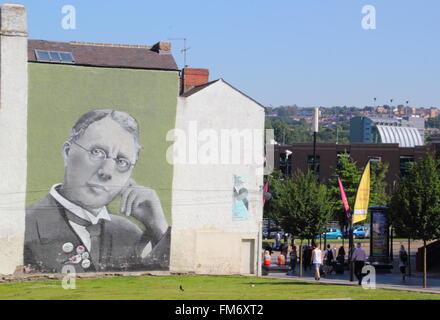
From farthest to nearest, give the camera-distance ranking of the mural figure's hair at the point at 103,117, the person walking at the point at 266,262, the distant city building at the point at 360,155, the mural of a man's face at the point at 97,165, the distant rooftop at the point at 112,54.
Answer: the distant city building at the point at 360,155 → the person walking at the point at 266,262 → the distant rooftop at the point at 112,54 → the mural figure's hair at the point at 103,117 → the mural of a man's face at the point at 97,165

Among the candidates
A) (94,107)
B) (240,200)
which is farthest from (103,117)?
(240,200)

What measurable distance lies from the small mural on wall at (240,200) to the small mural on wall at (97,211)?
5090mm

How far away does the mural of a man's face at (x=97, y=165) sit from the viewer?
161 ft

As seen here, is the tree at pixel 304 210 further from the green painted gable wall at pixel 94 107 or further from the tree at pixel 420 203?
the tree at pixel 420 203

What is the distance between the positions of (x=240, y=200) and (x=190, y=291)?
1803 centimetres

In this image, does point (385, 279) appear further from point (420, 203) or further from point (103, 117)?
point (103, 117)

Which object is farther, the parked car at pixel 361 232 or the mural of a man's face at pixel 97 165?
the parked car at pixel 361 232

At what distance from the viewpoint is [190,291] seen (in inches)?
1404

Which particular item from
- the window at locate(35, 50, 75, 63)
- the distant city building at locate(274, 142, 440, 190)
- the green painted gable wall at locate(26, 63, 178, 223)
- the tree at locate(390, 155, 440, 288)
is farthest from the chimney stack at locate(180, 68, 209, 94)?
the distant city building at locate(274, 142, 440, 190)

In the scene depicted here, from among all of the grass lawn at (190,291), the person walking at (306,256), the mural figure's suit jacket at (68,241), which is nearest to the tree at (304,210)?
the person walking at (306,256)

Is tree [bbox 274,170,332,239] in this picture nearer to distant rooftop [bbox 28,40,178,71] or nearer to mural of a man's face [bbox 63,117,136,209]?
mural of a man's face [bbox 63,117,136,209]

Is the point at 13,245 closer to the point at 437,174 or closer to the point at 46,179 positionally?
the point at 46,179

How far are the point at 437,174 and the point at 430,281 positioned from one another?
7.08 meters
